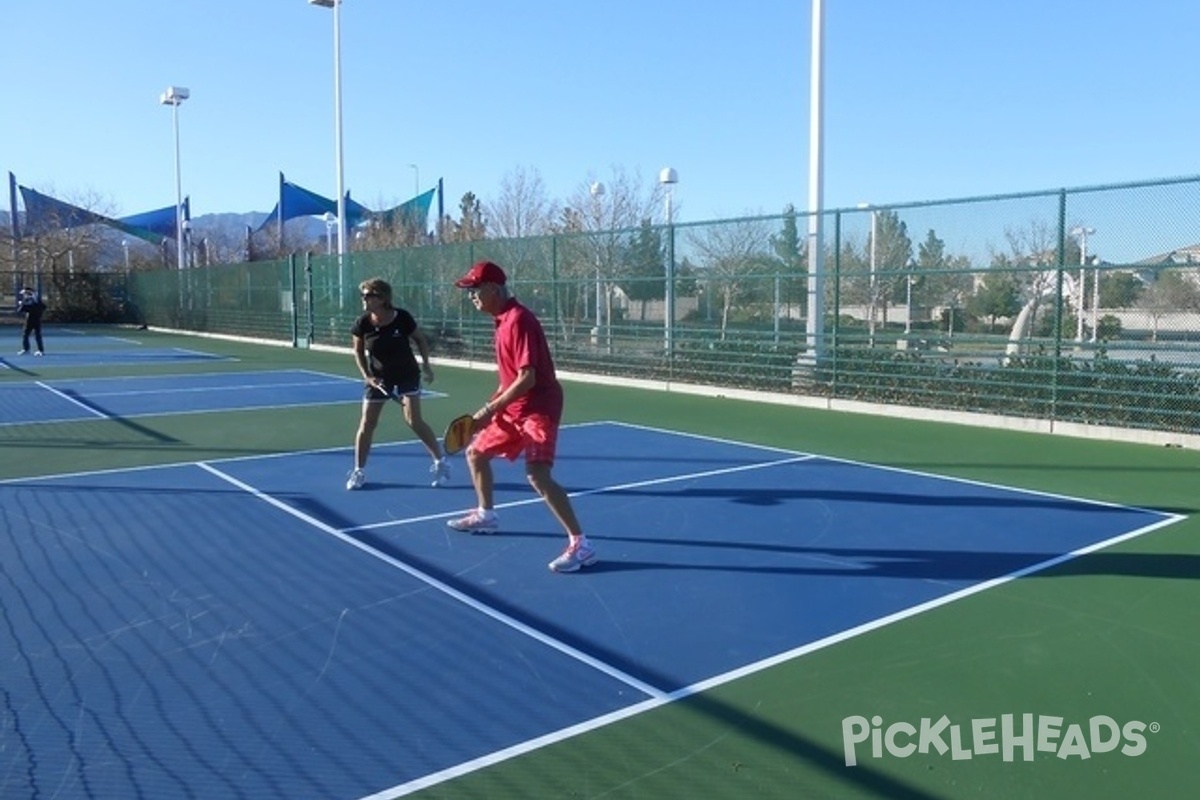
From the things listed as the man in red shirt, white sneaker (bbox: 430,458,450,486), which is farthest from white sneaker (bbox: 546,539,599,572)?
white sneaker (bbox: 430,458,450,486)

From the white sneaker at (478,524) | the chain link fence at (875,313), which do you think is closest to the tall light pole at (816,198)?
the chain link fence at (875,313)

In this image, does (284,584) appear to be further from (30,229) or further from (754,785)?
(30,229)

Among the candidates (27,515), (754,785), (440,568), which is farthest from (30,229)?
(754,785)

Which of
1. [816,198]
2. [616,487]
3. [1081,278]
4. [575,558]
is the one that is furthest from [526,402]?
[816,198]

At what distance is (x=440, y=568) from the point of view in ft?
21.5

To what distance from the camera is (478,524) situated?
24.1ft

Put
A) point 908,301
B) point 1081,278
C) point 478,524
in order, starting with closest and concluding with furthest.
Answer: point 478,524
point 1081,278
point 908,301

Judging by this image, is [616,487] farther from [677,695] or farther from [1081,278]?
[1081,278]

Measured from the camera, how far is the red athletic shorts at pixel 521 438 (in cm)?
625

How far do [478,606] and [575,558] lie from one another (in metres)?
0.82

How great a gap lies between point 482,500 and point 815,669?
9.91 ft

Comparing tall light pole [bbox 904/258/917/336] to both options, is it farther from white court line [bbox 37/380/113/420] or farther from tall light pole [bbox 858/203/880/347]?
white court line [bbox 37/380/113/420]

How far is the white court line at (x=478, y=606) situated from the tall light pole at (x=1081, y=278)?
9204 mm

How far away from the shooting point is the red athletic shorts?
625 cm
